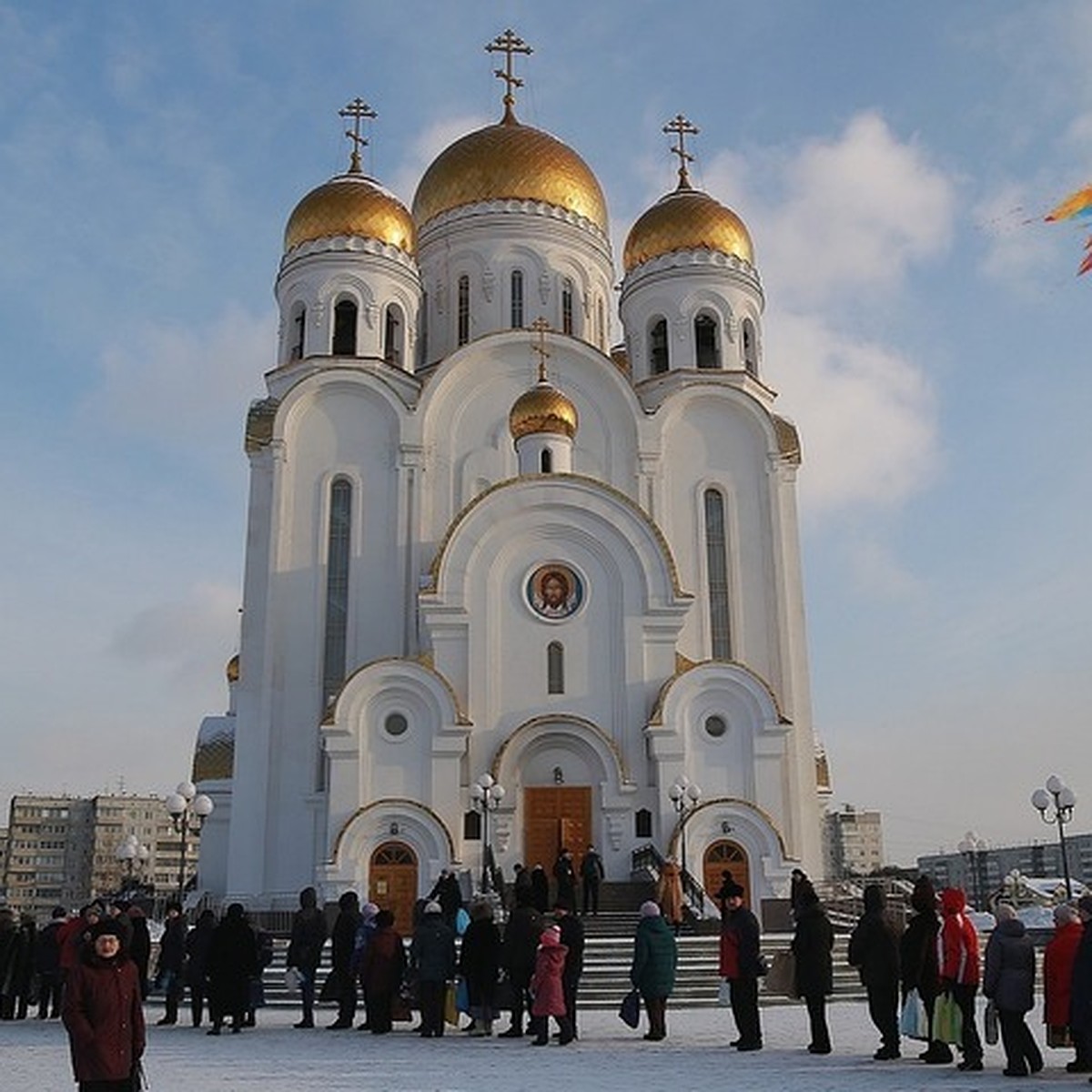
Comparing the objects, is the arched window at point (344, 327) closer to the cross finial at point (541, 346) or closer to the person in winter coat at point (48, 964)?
the cross finial at point (541, 346)

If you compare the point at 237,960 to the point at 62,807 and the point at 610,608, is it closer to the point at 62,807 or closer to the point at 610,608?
the point at 610,608

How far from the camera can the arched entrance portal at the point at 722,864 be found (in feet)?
72.8

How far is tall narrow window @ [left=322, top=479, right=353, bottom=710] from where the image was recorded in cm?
2509

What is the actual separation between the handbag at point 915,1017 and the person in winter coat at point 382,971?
428cm

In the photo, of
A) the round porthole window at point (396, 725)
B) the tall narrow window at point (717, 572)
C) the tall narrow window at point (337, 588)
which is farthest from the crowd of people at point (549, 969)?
the tall narrow window at point (717, 572)

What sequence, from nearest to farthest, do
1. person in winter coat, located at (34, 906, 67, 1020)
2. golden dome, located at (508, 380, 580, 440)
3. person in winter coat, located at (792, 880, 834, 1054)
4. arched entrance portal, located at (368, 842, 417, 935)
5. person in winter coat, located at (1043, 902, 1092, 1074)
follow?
person in winter coat, located at (1043, 902, 1092, 1074) → person in winter coat, located at (792, 880, 834, 1054) → person in winter coat, located at (34, 906, 67, 1020) → arched entrance portal, located at (368, 842, 417, 935) → golden dome, located at (508, 380, 580, 440)

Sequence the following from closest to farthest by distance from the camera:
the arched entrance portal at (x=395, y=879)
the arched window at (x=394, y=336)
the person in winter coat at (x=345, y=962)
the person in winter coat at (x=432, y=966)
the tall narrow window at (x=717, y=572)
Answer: the person in winter coat at (x=432, y=966)
the person in winter coat at (x=345, y=962)
the arched entrance portal at (x=395, y=879)
the tall narrow window at (x=717, y=572)
the arched window at (x=394, y=336)

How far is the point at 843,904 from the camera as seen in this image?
24.1 metres

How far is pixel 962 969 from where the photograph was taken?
8.78 m

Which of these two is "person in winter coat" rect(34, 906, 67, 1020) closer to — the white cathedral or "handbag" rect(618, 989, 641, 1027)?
"handbag" rect(618, 989, 641, 1027)

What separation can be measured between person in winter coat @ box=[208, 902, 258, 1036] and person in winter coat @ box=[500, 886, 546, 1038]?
7.20ft

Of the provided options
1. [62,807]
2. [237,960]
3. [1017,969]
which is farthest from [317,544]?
[62,807]

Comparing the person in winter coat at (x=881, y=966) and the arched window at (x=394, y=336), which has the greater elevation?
the arched window at (x=394, y=336)

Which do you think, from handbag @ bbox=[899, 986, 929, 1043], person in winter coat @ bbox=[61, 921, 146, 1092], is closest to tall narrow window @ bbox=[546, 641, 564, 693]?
handbag @ bbox=[899, 986, 929, 1043]
